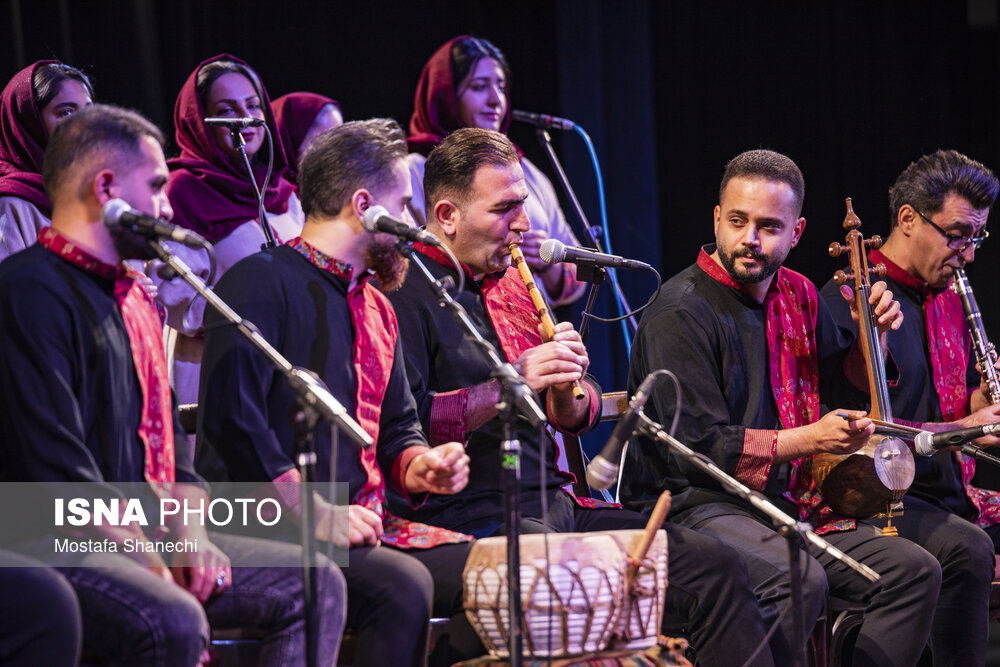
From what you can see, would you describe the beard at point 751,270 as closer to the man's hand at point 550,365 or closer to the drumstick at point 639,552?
the man's hand at point 550,365

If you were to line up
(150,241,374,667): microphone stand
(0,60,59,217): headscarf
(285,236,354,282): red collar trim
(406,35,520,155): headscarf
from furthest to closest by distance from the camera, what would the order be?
(406,35,520,155): headscarf
(0,60,59,217): headscarf
(285,236,354,282): red collar trim
(150,241,374,667): microphone stand

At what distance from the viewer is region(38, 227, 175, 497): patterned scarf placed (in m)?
2.82

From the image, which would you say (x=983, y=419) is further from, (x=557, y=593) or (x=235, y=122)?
(x=235, y=122)

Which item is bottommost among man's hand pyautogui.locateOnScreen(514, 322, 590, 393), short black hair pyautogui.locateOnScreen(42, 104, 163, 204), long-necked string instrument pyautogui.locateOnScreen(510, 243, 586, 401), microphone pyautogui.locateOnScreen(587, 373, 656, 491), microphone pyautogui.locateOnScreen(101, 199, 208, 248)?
microphone pyautogui.locateOnScreen(587, 373, 656, 491)

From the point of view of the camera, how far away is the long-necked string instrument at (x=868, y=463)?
402cm

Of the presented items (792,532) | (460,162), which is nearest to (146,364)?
(460,162)

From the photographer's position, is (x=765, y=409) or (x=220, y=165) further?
(x=220, y=165)

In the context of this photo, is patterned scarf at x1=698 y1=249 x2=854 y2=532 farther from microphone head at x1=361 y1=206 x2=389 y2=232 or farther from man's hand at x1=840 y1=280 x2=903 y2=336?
microphone head at x1=361 y1=206 x2=389 y2=232

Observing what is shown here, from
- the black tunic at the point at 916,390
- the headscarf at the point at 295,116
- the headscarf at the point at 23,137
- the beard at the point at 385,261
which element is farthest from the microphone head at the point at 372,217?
the headscarf at the point at 295,116

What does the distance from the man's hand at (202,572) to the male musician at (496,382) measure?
88 centimetres

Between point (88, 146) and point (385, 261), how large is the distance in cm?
90

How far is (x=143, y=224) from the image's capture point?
2688mm

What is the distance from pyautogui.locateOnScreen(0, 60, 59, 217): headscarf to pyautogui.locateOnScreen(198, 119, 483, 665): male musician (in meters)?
1.39

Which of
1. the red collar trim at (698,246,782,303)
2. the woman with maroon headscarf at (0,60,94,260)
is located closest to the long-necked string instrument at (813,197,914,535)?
the red collar trim at (698,246,782,303)
